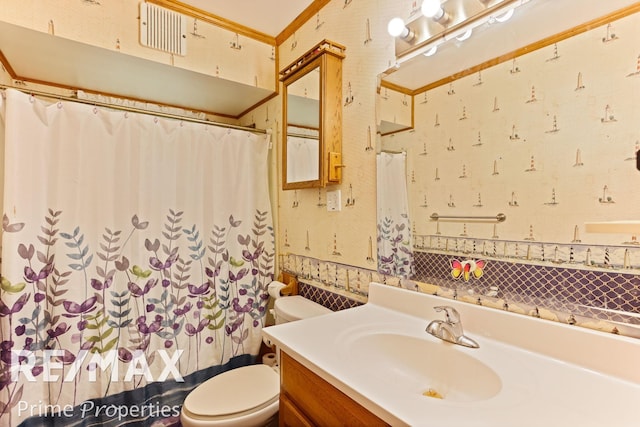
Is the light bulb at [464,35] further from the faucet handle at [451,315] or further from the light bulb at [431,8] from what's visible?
the faucet handle at [451,315]

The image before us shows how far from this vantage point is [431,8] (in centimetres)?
108

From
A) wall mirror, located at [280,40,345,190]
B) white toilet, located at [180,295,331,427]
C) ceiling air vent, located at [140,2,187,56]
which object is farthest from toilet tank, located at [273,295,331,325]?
ceiling air vent, located at [140,2,187,56]

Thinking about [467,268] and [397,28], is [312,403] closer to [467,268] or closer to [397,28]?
[467,268]

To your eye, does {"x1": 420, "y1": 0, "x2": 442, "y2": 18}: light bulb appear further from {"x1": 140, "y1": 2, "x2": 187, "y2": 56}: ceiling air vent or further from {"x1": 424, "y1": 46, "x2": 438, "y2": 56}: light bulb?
{"x1": 140, "y1": 2, "x2": 187, "y2": 56}: ceiling air vent

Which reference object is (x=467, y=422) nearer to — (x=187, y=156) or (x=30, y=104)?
(x=187, y=156)

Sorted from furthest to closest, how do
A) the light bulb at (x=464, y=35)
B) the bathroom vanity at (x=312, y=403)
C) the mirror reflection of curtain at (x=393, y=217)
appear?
1. the mirror reflection of curtain at (x=393, y=217)
2. the light bulb at (x=464, y=35)
3. the bathroom vanity at (x=312, y=403)

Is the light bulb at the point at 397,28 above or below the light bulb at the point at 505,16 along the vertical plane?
above

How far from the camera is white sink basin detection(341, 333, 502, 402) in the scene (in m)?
0.79

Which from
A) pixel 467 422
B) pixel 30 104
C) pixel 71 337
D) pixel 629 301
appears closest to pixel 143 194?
pixel 30 104

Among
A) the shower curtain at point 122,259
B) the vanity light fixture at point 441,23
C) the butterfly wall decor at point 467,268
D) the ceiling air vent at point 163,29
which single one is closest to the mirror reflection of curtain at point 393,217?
the butterfly wall decor at point 467,268

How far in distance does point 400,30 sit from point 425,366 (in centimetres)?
125

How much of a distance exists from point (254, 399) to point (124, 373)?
2.54 feet

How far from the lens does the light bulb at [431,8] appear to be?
42.0 inches

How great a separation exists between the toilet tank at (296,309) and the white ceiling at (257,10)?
1672 mm
